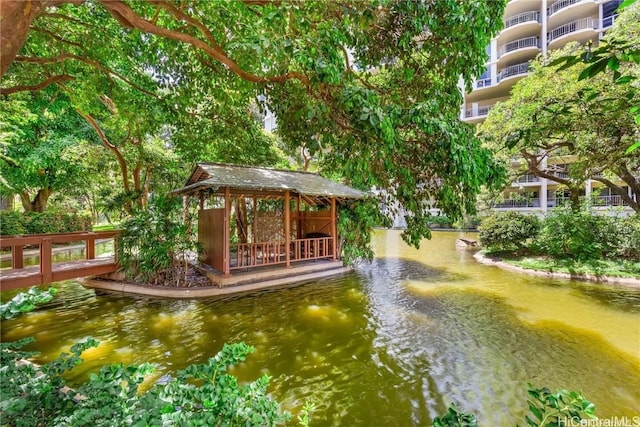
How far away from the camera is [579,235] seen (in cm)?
1006

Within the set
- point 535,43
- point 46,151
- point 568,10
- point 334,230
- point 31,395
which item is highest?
point 568,10

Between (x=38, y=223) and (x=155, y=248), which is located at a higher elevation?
(x=38, y=223)

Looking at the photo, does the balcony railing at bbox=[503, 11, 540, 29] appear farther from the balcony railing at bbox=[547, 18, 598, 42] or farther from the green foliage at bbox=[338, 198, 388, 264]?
the green foliage at bbox=[338, 198, 388, 264]

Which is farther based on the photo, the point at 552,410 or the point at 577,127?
the point at 577,127

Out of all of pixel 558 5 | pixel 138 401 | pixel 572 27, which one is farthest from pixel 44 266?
pixel 558 5

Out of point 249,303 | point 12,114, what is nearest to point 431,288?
point 249,303

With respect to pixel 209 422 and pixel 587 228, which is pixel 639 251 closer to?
pixel 587 228

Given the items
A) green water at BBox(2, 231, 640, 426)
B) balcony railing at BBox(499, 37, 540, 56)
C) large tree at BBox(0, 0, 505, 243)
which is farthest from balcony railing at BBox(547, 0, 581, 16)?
large tree at BBox(0, 0, 505, 243)

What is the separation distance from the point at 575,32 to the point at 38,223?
36841 mm

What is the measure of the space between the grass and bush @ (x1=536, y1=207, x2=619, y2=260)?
350mm

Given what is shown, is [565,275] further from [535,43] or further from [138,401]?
[535,43]

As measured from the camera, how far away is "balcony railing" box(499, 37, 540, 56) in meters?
24.2

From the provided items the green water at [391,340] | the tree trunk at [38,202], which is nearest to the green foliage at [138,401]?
the green water at [391,340]

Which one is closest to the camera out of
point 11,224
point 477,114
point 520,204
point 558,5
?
point 11,224
